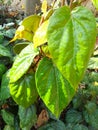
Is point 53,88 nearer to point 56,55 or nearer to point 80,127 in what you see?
point 56,55

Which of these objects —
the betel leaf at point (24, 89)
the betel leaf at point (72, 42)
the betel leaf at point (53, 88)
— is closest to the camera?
the betel leaf at point (72, 42)

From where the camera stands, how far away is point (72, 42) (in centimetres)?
112

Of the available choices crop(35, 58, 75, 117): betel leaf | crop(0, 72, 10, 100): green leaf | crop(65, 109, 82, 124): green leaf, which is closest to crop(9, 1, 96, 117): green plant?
crop(35, 58, 75, 117): betel leaf

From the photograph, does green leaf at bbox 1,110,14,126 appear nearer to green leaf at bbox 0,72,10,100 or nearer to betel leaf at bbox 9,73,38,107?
green leaf at bbox 0,72,10,100

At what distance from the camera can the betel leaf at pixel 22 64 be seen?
1.50 metres

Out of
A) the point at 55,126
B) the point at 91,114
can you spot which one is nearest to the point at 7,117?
the point at 55,126

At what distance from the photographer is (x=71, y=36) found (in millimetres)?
1136

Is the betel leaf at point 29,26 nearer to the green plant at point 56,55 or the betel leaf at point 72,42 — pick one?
the green plant at point 56,55

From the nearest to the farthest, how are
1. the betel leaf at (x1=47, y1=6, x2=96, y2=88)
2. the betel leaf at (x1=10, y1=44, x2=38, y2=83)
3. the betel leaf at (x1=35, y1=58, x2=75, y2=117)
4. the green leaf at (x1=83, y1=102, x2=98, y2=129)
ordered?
the betel leaf at (x1=47, y1=6, x2=96, y2=88), the betel leaf at (x1=35, y1=58, x2=75, y2=117), the betel leaf at (x1=10, y1=44, x2=38, y2=83), the green leaf at (x1=83, y1=102, x2=98, y2=129)

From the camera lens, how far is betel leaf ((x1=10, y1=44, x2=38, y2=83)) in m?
1.50

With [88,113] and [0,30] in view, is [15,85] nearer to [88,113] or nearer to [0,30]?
[88,113]

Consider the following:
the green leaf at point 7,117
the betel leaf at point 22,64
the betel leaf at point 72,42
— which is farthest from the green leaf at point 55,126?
the betel leaf at point 72,42

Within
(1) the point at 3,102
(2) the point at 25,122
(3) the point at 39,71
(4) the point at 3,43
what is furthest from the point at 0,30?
(3) the point at 39,71

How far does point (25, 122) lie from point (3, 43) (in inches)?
25.5
